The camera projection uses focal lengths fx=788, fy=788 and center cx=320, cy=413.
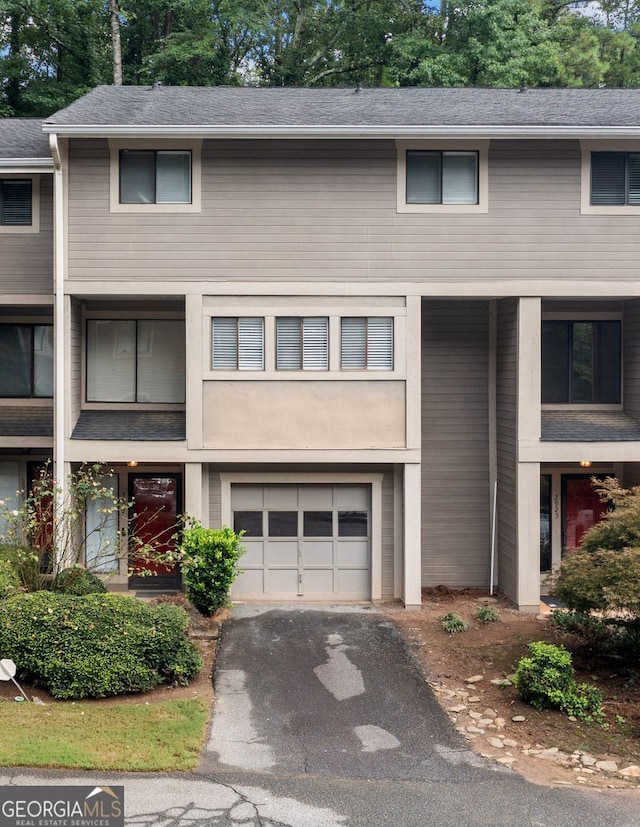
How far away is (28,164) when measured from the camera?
43.1 feet

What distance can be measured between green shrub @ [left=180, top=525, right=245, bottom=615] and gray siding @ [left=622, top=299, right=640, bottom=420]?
7613 millimetres

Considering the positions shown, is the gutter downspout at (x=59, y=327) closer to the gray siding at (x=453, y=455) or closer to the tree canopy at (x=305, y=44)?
the gray siding at (x=453, y=455)

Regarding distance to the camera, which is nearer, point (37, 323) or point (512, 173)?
point (512, 173)

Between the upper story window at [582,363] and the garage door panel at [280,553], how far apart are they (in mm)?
5415

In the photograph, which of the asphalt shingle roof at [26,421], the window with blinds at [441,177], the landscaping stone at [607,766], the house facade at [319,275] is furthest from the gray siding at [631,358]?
the asphalt shingle roof at [26,421]

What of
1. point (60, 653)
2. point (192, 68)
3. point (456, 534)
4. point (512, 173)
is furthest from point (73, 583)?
point (192, 68)

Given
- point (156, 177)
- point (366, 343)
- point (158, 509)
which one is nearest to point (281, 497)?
point (158, 509)

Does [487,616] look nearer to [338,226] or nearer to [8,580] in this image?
[338,226]

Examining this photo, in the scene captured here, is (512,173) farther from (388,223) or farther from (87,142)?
(87,142)

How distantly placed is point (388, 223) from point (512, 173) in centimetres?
226

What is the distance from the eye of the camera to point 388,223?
1324cm

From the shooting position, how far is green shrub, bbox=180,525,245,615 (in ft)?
39.7

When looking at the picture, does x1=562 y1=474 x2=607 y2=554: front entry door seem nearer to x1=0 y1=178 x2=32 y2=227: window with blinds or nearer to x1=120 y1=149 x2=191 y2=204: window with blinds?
x1=120 y1=149 x2=191 y2=204: window with blinds

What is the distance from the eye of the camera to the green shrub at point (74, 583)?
11203mm
